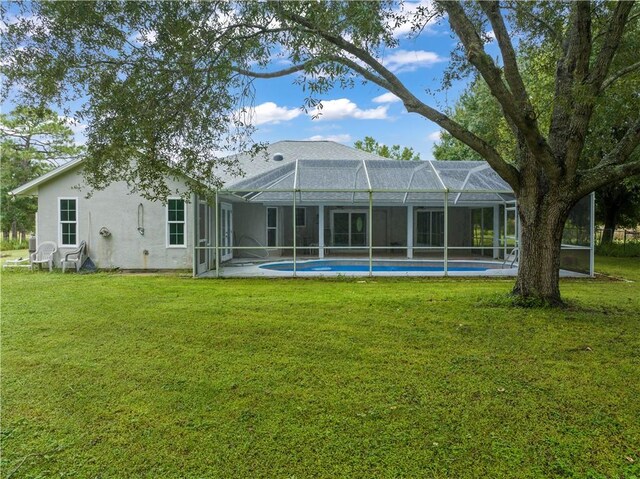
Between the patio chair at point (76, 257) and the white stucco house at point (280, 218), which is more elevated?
the white stucco house at point (280, 218)

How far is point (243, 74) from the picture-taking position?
6.21 metres

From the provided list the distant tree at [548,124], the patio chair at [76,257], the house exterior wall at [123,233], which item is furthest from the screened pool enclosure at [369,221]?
the patio chair at [76,257]

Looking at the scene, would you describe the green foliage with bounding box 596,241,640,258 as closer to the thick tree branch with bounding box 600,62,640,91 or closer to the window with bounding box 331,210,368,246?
the window with bounding box 331,210,368,246

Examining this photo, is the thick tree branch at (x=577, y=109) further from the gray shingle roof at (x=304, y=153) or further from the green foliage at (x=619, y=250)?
the green foliage at (x=619, y=250)

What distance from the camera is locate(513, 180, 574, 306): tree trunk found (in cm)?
684

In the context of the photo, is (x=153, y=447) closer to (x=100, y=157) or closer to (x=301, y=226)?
(x=100, y=157)

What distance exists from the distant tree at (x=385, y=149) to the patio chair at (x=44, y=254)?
3715cm

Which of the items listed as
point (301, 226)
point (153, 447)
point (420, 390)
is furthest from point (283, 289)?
point (301, 226)

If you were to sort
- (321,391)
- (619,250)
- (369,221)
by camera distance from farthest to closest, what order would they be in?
1. (619,250)
2. (369,221)
3. (321,391)

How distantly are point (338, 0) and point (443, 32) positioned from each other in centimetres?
325

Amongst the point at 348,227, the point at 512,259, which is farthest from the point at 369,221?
the point at 512,259

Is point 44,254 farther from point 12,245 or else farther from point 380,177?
point 12,245

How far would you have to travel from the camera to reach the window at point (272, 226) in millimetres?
17891

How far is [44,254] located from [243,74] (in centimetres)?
1048
